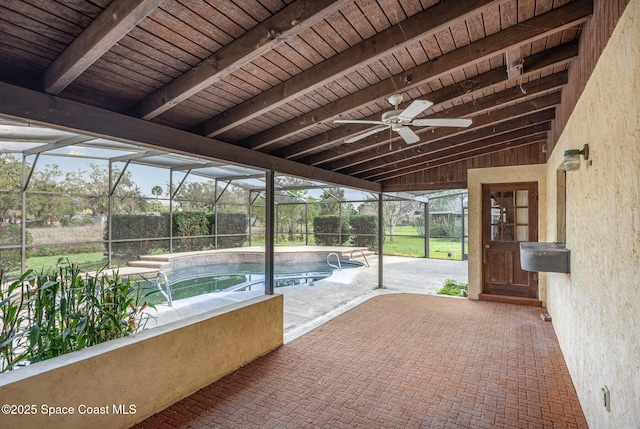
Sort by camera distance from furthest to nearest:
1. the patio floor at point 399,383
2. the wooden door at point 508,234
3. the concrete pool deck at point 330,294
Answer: the wooden door at point 508,234
the concrete pool deck at point 330,294
the patio floor at point 399,383

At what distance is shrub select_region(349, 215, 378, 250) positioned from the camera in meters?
13.7

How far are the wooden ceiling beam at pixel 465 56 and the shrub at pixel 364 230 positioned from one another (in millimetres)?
10606

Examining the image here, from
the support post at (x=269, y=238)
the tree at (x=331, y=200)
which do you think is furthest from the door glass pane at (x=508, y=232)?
the tree at (x=331, y=200)

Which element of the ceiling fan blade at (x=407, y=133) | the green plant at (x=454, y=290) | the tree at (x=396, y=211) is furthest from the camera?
the tree at (x=396, y=211)

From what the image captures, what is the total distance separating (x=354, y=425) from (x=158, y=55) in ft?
9.27

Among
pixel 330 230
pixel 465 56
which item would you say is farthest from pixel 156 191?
pixel 465 56

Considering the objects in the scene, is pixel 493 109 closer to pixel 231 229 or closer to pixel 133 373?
pixel 133 373

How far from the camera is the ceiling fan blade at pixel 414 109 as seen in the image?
259 cm

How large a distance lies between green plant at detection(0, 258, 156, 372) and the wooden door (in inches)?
222

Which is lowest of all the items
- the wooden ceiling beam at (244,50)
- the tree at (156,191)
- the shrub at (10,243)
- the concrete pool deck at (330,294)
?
the concrete pool deck at (330,294)

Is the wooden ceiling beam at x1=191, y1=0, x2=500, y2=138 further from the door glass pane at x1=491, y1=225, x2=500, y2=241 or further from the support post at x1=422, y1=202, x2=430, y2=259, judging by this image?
the support post at x1=422, y1=202, x2=430, y2=259

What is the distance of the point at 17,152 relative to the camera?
645 centimetres

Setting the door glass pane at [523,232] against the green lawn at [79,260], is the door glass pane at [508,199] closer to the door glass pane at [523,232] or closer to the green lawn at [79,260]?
the door glass pane at [523,232]

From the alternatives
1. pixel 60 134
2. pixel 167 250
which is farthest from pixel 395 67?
pixel 167 250
